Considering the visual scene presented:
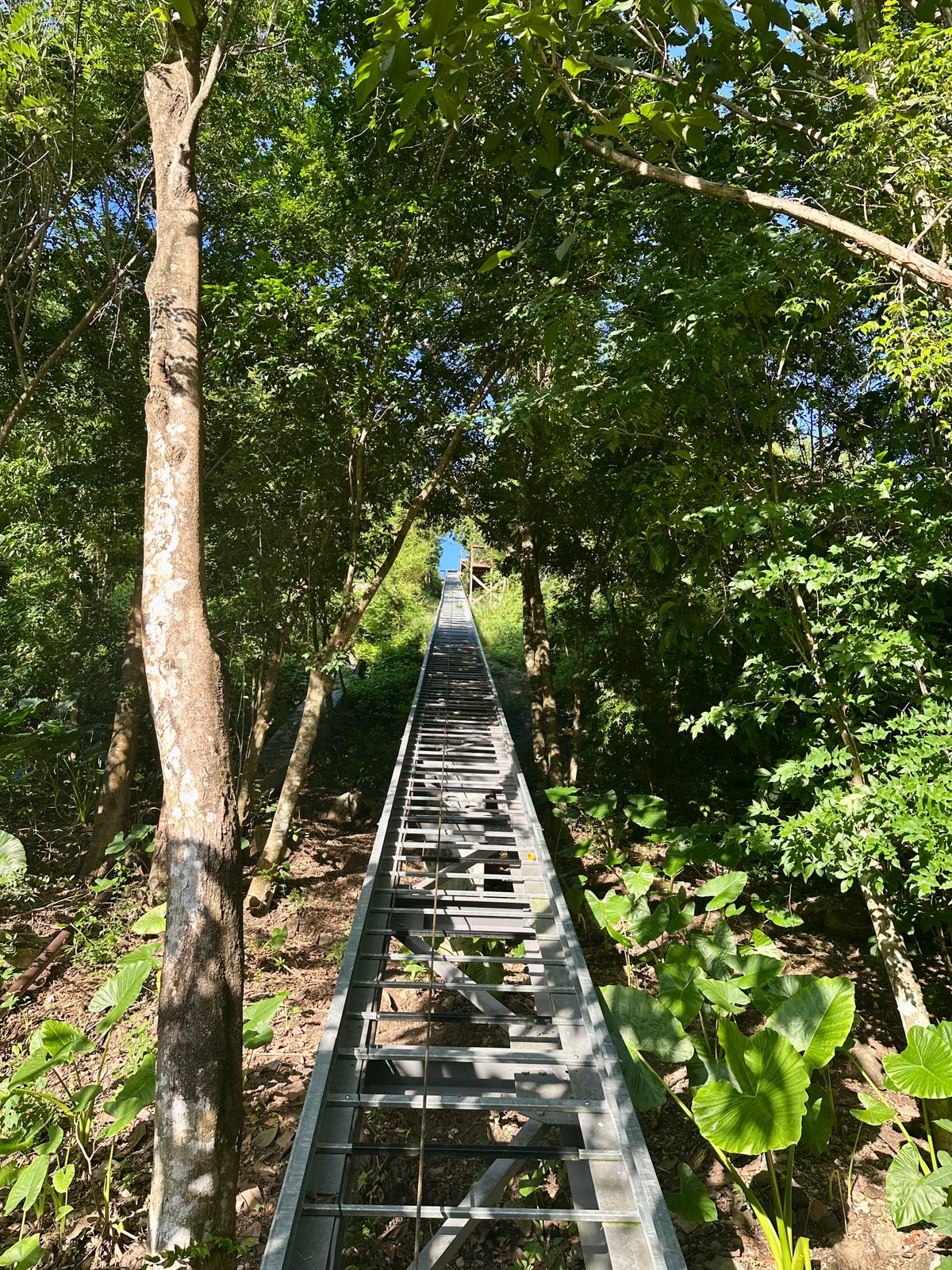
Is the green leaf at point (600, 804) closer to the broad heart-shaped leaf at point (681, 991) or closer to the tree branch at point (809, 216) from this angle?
the broad heart-shaped leaf at point (681, 991)

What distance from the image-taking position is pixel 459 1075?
240cm

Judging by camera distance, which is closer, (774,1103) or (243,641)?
(774,1103)

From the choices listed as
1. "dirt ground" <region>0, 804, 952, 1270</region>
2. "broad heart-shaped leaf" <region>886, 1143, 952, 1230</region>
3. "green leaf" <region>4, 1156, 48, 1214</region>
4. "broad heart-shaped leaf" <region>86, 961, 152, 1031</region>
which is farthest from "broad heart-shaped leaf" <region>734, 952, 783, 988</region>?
"broad heart-shaped leaf" <region>86, 961, 152, 1031</region>

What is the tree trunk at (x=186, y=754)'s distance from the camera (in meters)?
2.03

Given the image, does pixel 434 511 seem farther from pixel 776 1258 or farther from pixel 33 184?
pixel 776 1258

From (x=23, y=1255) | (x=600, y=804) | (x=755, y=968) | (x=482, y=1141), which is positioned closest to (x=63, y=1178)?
(x=23, y=1255)

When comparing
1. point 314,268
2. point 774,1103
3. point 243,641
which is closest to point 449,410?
point 314,268

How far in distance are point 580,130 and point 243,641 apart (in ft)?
17.4

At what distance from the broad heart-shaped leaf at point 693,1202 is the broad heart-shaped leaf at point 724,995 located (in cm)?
61

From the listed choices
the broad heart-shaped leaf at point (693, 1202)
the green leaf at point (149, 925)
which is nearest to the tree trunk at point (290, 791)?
the green leaf at point (149, 925)

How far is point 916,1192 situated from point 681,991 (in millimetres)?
999

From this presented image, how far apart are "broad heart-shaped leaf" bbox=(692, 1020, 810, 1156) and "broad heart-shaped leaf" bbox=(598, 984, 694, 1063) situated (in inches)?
16.0

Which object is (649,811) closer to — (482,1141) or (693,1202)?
(482,1141)

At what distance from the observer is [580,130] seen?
229cm
